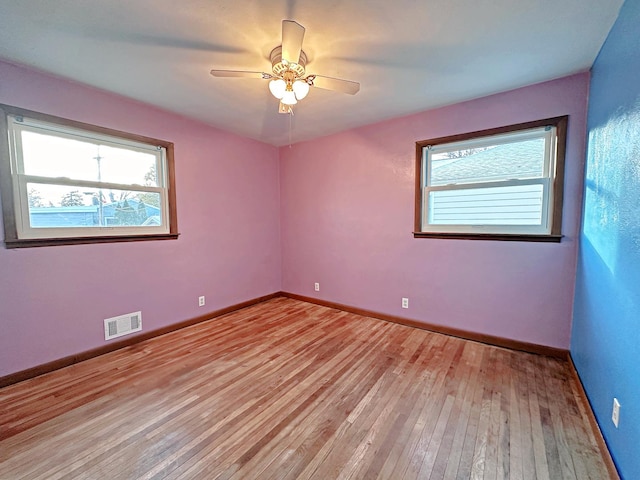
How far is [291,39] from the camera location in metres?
1.49

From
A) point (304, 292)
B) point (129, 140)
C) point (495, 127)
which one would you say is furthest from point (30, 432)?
point (495, 127)

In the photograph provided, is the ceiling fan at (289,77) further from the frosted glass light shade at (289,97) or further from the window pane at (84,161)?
the window pane at (84,161)

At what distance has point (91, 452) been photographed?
142 centimetres

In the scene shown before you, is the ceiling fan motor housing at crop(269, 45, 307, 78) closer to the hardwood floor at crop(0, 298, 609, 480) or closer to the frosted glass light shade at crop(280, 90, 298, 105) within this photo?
the frosted glass light shade at crop(280, 90, 298, 105)

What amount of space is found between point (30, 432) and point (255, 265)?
262cm

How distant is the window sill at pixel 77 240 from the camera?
2.02 m

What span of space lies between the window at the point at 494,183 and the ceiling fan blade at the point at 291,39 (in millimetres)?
1846

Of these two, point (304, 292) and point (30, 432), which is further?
point (304, 292)

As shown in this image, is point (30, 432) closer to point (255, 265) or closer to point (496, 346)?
point (255, 265)

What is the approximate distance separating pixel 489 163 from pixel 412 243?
111cm

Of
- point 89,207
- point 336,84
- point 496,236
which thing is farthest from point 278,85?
point 496,236

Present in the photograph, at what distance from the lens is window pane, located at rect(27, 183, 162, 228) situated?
215 cm

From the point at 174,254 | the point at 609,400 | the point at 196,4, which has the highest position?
the point at 196,4

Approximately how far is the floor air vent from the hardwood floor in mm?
175
